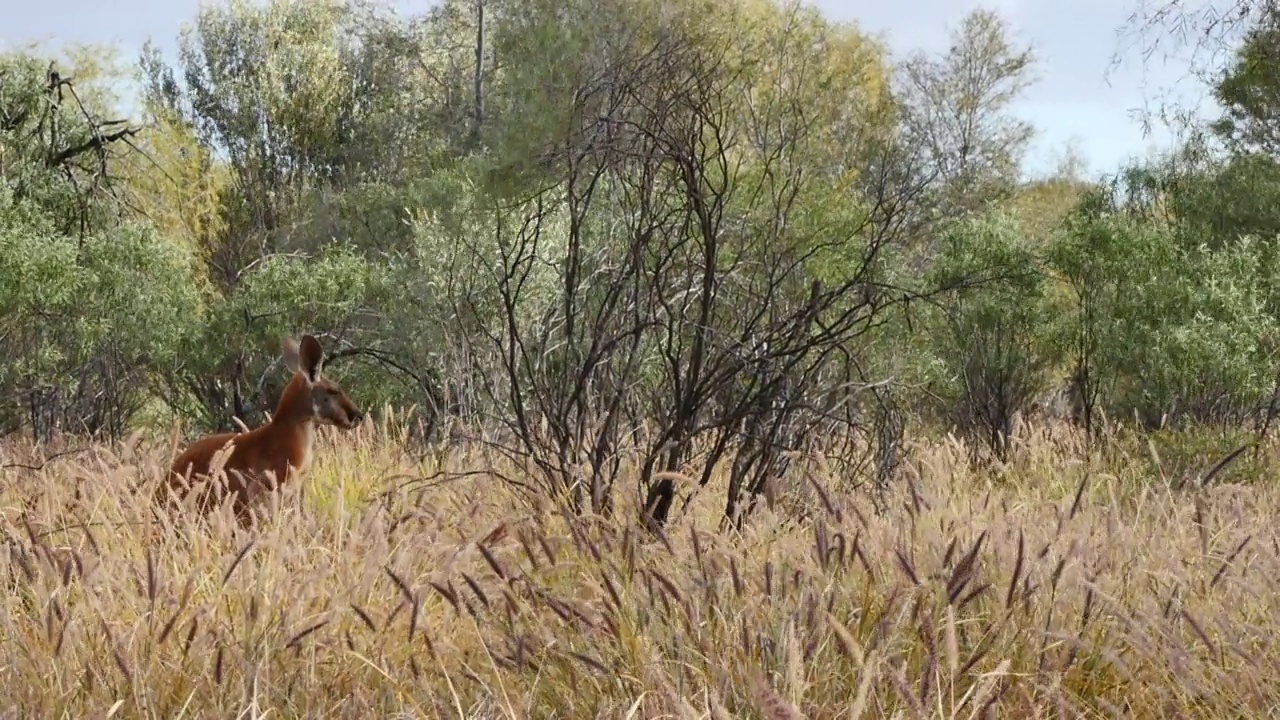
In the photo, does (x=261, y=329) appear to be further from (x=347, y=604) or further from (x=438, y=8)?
(x=438, y=8)

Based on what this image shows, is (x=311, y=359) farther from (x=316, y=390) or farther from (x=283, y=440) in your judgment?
(x=283, y=440)

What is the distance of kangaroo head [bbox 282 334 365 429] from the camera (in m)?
5.95

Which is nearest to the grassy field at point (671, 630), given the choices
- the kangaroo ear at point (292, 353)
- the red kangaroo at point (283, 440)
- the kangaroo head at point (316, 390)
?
the red kangaroo at point (283, 440)

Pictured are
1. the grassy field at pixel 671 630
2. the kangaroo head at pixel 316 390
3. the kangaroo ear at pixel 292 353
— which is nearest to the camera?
A: the grassy field at pixel 671 630

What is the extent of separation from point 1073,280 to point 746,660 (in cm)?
1105

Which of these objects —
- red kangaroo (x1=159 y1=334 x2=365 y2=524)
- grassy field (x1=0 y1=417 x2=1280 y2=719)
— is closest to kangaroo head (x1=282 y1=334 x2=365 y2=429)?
red kangaroo (x1=159 y1=334 x2=365 y2=524)

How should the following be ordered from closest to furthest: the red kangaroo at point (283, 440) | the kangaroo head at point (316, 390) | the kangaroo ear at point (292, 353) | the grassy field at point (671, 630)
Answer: the grassy field at point (671, 630)
the red kangaroo at point (283, 440)
the kangaroo head at point (316, 390)
the kangaroo ear at point (292, 353)

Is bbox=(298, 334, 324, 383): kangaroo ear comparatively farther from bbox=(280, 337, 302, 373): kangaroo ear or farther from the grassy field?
the grassy field

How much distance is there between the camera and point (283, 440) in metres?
5.73

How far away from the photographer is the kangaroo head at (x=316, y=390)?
5.95 m

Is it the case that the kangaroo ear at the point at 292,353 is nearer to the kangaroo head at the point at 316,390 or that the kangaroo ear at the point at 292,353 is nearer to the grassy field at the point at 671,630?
the kangaroo head at the point at 316,390

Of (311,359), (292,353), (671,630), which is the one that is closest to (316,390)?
(311,359)

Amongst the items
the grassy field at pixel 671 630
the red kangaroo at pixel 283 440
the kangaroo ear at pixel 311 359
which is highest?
the kangaroo ear at pixel 311 359

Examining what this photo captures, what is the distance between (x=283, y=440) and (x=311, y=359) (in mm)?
450
